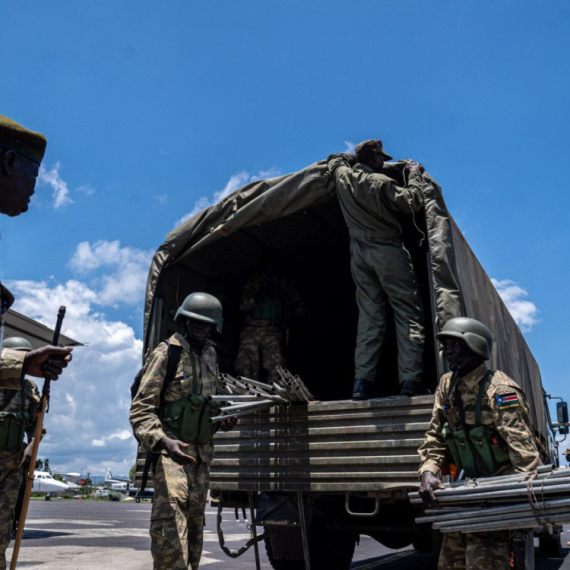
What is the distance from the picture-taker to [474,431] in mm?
3697

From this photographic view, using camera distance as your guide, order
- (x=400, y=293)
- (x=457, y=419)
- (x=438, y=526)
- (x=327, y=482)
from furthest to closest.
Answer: (x=400, y=293) → (x=327, y=482) → (x=457, y=419) → (x=438, y=526)

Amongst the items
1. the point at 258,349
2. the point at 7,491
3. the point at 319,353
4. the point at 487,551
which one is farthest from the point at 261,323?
the point at 487,551

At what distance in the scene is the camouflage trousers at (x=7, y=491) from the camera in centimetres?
485

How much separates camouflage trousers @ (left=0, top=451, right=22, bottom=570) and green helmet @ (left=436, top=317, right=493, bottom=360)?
3481 millimetres

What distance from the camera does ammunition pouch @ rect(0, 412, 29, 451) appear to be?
5.24 meters

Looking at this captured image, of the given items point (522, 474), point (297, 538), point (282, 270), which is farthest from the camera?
point (282, 270)

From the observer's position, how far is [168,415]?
4242 mm

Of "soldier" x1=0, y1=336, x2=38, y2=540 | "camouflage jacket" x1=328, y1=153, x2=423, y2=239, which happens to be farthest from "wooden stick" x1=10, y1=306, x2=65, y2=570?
"camouflage jacket" x1=328, y1=153, x2=423, y2=239

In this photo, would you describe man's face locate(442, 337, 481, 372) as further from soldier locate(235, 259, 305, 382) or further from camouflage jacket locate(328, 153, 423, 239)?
soldier locate(235, 259, 305, 382)

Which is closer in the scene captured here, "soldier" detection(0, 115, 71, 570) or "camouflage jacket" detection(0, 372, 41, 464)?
"soldier" detection(0, 115, 71, 570)

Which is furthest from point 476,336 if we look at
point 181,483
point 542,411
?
point 542,411

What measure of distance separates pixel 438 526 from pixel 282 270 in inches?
143

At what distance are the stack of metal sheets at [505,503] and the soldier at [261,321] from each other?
9.76 ft

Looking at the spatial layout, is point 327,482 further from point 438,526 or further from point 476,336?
point 476,336
